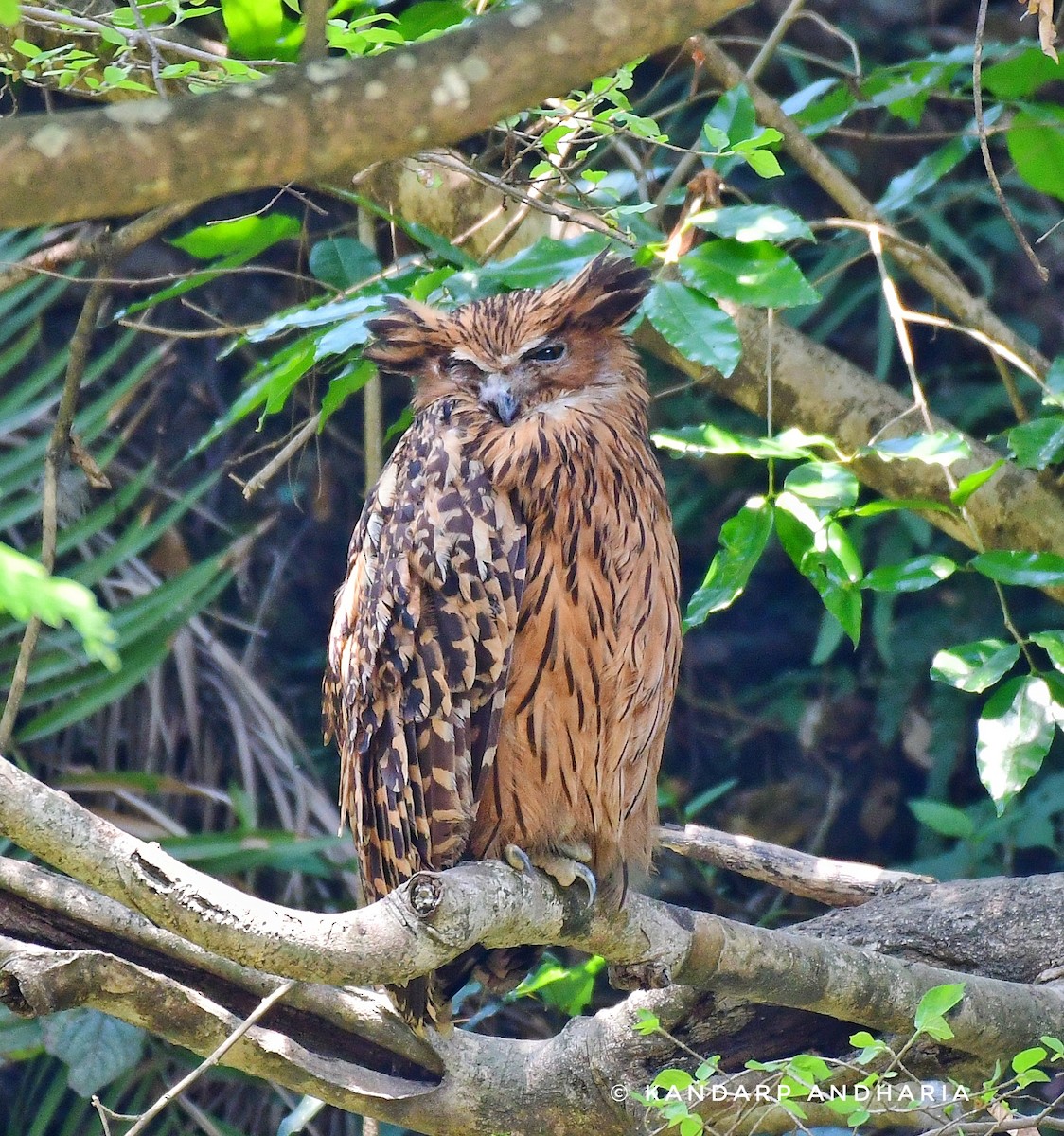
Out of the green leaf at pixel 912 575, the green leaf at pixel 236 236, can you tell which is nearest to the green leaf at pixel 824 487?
the green leaf at pixel 912 575

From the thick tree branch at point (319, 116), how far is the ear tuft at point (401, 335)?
1.63 m

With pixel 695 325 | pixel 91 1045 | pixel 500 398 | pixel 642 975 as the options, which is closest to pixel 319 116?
pixel 695 325

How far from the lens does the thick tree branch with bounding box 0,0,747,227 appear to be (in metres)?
0.92

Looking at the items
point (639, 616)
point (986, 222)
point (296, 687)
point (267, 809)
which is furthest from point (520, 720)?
point (986, 222)

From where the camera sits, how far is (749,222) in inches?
95.0

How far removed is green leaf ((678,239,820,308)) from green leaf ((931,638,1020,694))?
0.68m

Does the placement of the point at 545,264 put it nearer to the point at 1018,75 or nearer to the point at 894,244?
the point at 894,244

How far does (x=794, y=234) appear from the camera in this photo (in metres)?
2.37

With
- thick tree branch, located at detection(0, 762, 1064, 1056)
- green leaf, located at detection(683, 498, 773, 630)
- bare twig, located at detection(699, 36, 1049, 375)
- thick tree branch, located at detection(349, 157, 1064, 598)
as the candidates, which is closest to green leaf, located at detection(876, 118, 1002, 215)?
bare twig, located at detection(699, 36, 1049, 375)

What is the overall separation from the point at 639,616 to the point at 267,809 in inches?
78.6

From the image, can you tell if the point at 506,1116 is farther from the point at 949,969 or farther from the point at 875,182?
the point at 875,182

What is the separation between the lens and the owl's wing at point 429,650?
7.95 ft

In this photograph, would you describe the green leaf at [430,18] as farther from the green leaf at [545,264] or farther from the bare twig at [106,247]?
the bare twig at [106,247]

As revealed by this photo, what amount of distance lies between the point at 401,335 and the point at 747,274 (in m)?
0.73
